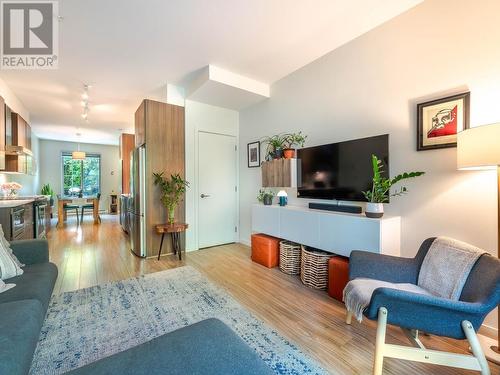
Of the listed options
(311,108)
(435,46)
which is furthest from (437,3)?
(311,108)

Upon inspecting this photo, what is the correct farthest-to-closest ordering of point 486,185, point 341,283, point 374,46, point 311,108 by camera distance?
point 311,108, point 374,46, point 341,283, point 486,185

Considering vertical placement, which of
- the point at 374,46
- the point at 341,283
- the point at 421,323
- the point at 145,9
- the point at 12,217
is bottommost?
the point at 341,283

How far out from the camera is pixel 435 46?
6.51 ft

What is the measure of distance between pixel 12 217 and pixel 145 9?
8.70 ft

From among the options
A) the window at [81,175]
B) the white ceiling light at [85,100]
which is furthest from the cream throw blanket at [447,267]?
the window at [81,175]

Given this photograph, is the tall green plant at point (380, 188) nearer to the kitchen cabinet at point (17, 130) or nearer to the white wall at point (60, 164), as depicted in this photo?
the kitchen cabinet at point (17, 130)

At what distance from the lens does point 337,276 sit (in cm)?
226

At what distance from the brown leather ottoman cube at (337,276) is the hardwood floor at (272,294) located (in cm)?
9

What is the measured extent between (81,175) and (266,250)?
27.5 feet

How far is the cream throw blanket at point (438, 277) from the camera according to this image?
1443mm

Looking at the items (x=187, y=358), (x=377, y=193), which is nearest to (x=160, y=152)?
(x=377, y=193)

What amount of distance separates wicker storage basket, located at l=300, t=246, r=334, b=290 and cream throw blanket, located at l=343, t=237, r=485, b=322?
0.77 m

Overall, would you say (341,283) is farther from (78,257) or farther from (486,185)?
(78,257)

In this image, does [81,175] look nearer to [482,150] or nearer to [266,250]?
[266,250]
